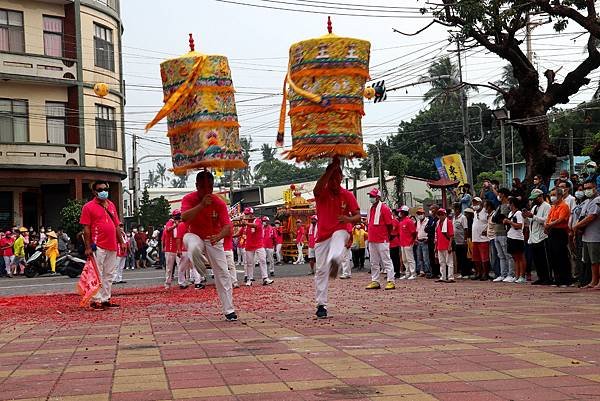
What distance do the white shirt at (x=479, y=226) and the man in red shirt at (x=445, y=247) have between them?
2.39 ft

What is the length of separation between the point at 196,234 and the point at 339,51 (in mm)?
2853

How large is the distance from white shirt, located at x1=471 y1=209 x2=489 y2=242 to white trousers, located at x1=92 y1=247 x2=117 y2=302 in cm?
901

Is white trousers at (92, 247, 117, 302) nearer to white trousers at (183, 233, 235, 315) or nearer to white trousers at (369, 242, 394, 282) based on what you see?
white trousers at (183, 233, 235, 315)

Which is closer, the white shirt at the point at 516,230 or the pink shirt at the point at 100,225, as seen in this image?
the pink shirt at the point at 100,225

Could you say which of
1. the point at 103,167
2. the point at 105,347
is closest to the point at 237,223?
the point at 105,347

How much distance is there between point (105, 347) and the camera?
7.91m

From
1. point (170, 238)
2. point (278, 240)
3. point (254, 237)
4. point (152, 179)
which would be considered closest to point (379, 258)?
point (254, 237)

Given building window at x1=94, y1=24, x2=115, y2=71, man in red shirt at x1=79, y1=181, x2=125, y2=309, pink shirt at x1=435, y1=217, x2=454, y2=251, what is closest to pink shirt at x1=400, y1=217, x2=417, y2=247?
pink shirt at x1=435, y1=217, x2=454, y2=251

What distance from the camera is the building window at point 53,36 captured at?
36.4 meters

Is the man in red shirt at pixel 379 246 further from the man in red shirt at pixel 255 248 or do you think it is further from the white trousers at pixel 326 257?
the white trousers at pixel 326 257

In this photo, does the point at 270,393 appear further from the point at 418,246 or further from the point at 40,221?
the point at 40,221

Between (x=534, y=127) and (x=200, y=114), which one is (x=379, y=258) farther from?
(x=534, y=127)

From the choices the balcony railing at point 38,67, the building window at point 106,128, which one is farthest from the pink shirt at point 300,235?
the balcony railing at point 38,67

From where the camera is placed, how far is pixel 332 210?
10.3 m
